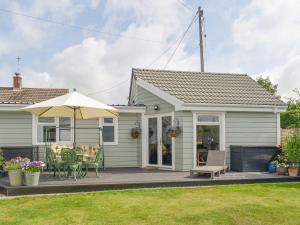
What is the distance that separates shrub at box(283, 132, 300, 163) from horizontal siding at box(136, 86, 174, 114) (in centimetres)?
387

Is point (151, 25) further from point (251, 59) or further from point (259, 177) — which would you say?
point (259, 177)

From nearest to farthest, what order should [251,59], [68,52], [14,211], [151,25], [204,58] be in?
[14,211] → [151,25] → [251,59] → [68,52] → [204,58]

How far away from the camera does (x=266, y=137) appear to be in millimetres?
13164

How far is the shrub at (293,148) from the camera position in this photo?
1112 centimetres

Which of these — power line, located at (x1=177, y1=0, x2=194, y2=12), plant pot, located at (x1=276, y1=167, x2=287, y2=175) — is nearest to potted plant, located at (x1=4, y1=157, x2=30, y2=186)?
plant pot, located at (x1=276, y1=167, x2=287, y2=175)

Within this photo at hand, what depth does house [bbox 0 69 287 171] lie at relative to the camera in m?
12.3

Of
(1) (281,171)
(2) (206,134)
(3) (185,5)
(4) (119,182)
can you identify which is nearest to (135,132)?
(2) (206,134)

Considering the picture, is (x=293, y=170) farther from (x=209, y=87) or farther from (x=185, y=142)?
(x=209, y=87)

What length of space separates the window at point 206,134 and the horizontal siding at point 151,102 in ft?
3.69

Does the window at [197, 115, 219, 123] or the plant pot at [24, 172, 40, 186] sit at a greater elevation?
the window at [197, 115, 219, 123]

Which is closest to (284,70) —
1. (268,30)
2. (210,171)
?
(268,30)

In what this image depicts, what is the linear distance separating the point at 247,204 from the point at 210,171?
8.73ft

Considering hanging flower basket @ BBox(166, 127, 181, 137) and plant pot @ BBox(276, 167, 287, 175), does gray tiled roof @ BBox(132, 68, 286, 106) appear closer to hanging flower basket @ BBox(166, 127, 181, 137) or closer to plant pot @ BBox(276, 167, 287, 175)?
hanging flower basket @ BBox(166, 127, 181, 137)

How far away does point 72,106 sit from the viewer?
9711 millimetres
